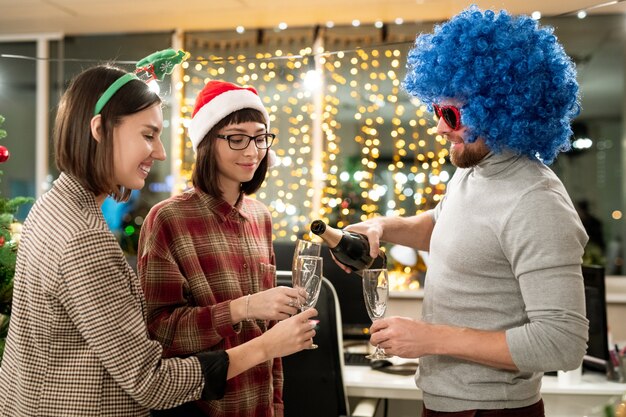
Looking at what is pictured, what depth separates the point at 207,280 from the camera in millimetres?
1812

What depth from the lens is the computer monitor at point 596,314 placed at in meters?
2.83

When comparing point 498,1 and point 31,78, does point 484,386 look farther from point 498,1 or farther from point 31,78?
point 31,78

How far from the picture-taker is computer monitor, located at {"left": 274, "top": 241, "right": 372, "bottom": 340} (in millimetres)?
3227

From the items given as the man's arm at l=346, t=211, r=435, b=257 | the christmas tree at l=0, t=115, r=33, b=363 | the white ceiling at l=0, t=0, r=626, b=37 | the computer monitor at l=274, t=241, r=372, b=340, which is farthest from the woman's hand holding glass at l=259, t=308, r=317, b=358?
the white ceiling at l=0, t=0, r=626, b=37

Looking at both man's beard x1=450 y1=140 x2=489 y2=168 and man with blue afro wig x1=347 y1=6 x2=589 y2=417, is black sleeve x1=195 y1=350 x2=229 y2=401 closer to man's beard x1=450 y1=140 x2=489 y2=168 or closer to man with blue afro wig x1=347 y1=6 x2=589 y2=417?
man with blue afro wig x1=347 y1=6 x2=589 y2=417

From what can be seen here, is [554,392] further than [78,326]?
Yes

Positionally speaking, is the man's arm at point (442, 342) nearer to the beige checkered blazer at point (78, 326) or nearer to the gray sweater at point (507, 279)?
the gray sweater at point (507, 279)

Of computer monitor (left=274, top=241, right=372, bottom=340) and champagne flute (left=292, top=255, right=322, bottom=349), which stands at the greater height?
champagne flute (left=292, top=255, right=322, bottom=349)

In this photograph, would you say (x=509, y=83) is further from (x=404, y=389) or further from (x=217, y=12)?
(x=217, y=12)

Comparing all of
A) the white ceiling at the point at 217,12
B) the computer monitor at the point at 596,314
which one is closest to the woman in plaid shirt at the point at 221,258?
the computer monitor at the point at 596,314

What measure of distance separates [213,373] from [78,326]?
0.97ft

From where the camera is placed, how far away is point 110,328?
131 centimetres

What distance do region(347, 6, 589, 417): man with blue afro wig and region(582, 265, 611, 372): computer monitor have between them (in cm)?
139

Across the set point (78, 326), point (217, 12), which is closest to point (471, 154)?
point (78, 326)
